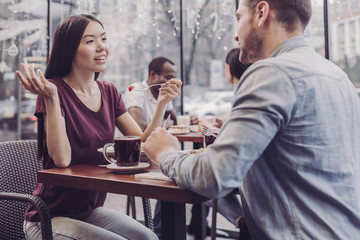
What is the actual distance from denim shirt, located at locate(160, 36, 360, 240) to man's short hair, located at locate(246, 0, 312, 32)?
0.12 m

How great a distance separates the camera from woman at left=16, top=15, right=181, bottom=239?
1.47 meters

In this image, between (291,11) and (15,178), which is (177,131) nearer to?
(15,178)

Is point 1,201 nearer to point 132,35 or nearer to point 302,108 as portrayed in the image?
point 302,108

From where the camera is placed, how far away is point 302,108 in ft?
3.19

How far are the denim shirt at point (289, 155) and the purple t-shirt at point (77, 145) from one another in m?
0.66

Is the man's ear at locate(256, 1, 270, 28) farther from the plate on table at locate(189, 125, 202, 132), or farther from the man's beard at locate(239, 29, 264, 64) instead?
the plate on table at locate(189, 125, 202, 132)

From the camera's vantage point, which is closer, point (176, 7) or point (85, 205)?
point (85, 205)

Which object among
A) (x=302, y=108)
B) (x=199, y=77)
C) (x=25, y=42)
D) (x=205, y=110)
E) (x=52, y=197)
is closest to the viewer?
(x=302, y=108)

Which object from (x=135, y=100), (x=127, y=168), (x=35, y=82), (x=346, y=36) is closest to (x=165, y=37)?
(x=135, y=100)

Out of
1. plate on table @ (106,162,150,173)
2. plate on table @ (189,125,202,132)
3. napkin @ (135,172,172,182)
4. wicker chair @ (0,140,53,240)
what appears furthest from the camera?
plate on table @ (189,125,202,132)

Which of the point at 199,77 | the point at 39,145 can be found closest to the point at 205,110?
the point at 199,77

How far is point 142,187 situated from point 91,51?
828mm

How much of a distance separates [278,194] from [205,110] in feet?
14.2

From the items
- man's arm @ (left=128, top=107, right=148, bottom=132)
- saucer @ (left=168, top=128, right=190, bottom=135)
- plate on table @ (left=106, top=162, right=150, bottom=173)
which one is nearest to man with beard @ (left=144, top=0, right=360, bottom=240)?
plate on table @ (left=106, top=162, right=150, bottom=173)
